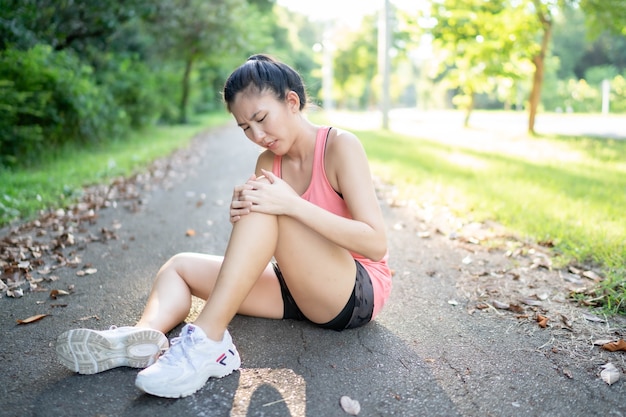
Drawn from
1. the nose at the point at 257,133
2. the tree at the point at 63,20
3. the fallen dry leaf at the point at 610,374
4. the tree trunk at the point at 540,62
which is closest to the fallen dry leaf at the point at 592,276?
the fallen dry leaf at the point at 610,374

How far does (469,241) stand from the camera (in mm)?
4465

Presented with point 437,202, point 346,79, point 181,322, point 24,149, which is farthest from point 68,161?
point 346,79

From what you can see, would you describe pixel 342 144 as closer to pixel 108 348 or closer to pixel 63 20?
pixel 108 348

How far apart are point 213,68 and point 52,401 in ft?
93.7

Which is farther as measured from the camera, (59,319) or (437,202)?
(437,202)

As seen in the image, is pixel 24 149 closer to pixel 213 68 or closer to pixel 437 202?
pixel 437 202

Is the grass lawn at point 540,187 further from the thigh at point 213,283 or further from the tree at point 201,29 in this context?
the tree at point 201,29

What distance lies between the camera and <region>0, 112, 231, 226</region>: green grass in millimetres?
5520

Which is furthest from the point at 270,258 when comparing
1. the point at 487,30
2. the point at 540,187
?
the point at 487,30

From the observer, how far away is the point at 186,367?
81.5 inches

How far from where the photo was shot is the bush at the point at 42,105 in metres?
7.58

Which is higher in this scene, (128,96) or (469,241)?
(128,96)

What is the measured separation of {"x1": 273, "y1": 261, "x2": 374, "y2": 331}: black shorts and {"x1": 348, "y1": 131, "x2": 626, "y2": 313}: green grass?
1.44 m

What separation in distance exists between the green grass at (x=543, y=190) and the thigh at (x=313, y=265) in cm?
164
